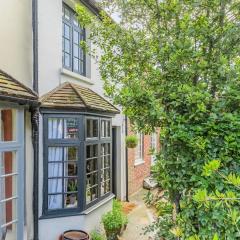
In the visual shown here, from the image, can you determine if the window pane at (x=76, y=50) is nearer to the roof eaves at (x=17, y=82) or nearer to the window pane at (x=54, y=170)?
the roof eaves at (x=17, y=82)

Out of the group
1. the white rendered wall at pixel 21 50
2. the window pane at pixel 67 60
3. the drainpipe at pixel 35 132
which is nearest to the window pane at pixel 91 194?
the drainpipe at pixel 35 132

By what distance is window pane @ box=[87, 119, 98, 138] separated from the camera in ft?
31.8

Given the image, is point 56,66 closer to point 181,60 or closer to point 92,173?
point 92,173

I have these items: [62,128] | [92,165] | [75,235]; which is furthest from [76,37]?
[75,235]

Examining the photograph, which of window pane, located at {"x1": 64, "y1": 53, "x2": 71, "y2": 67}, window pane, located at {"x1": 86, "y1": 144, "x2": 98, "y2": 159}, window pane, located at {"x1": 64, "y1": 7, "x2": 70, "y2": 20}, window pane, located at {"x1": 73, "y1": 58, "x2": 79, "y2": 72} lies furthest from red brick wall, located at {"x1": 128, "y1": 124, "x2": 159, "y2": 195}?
window pane, located at {"x1": 64, "y1": 7, "x2": 70, "y2": 20}

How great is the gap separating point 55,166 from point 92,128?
1636 millimetres

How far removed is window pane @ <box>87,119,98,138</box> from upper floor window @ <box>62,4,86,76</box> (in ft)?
6.16

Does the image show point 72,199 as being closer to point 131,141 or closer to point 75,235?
point 75,235

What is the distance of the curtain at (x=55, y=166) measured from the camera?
353 inches

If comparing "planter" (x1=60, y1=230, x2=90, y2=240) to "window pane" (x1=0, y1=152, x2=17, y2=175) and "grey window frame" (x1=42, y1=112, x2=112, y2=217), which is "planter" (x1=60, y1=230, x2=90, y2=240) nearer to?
"grey window frame" (x1=42, y1=112, x2=112, y2=217)

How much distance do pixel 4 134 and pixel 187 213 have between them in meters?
4.28

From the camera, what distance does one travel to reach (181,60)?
589cm

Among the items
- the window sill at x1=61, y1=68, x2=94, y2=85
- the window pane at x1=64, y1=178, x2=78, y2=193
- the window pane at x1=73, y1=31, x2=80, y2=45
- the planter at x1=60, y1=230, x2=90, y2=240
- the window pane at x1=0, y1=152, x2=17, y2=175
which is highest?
the window pane at x1=73, y1=31, x2=80, y2=45

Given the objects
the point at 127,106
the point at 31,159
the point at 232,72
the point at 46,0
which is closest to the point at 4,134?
the point at 31,159
